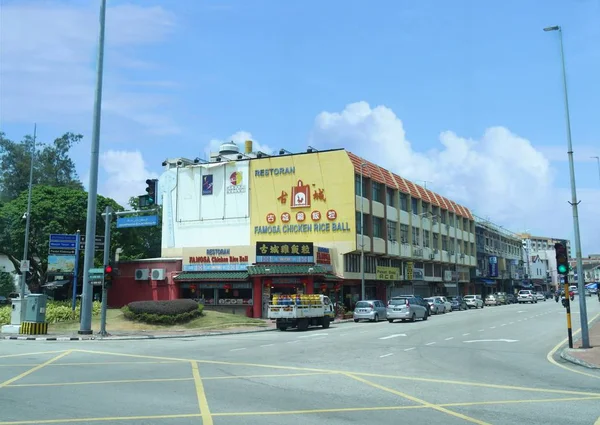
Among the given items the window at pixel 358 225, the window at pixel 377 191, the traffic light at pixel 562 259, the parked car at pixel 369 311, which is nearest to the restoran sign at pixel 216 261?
the parked car at pixel 369 311

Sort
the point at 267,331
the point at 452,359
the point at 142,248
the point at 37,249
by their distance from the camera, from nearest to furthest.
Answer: the point at 452,359, the point at 267,331, the point at 37,249, the point at 142,248

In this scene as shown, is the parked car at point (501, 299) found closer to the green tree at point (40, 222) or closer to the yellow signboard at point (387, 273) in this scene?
the yellow signboard at point (387, 273)

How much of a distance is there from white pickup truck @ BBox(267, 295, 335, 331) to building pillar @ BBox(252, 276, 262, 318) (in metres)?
9.50

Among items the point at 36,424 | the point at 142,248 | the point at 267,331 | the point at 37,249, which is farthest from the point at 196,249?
the point at 36,424

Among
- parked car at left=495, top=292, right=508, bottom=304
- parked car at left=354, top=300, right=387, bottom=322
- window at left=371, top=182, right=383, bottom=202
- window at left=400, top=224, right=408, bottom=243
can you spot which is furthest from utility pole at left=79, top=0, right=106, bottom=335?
parked car at left=495, top=292, right=508, bottom=304

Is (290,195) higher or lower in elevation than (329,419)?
higher

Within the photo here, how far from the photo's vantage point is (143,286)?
48.7 m

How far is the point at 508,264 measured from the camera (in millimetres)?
105562

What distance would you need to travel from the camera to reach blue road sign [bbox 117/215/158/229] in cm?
2797

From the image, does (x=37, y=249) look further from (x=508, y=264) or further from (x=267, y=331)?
(x=508, y=264)

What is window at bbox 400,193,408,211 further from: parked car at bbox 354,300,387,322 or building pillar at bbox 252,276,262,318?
building pillar at bbox 252,276,262,318

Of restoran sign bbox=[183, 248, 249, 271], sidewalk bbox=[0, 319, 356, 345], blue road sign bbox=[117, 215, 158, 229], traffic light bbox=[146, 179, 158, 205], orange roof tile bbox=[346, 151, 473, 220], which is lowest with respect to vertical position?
sidewalk bbox=[0, 319, 356, 345]

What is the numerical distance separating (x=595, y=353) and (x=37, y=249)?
41813mm

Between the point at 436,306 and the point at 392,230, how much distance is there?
9.54 metres
